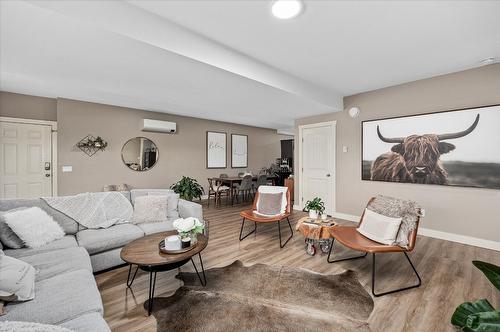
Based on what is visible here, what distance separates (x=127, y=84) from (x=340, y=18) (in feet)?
10.1

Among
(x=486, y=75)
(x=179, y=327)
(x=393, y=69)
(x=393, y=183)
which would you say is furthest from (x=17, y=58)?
(x=486, y=75)

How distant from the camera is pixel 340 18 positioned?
6.79ft

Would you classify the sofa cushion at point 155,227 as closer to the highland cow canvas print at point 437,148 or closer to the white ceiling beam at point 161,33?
the white ceiling beam at point 161,33

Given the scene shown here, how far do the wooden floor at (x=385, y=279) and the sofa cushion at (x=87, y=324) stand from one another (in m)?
0.56

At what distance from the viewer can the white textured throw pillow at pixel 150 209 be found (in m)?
2.84

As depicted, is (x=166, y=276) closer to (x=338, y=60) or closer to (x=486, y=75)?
(x=338, y=60)

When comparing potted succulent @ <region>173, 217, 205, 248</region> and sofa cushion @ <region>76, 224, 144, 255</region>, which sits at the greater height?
potted succulent @ <region>173, 217, 205, 248</region>

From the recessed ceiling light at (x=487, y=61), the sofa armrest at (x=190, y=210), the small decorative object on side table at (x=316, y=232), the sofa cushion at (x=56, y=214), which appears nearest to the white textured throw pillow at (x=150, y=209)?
the sofa armrest at (x=190, y=210)

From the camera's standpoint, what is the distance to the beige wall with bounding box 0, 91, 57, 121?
→ 12.9 ft

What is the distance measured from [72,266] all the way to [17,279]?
370mm

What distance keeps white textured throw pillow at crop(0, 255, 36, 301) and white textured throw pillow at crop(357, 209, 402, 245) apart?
9.56 feet

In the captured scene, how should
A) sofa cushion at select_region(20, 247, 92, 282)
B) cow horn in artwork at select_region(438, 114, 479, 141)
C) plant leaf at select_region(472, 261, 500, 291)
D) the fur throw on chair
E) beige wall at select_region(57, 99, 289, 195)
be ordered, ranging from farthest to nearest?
beige wall at select_region(57, 99, 289, 195) → cow horn in artwork at select_region(438, 114, 479, 141) → the fur throw on chair → sofa cushion at select_region(20, 247, 92, 282) → plant leaf at select_region(472, 261, 500, 291)

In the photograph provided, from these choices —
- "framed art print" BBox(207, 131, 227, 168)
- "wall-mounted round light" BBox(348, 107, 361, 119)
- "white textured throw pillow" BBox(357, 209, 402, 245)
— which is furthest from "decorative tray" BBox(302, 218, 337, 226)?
"framed art print" BBox(207, 131, 227, 168)

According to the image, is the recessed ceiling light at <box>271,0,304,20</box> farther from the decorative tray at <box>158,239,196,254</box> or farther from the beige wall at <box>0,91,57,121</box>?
the beige wall at <box>0,91,57,121</box>
